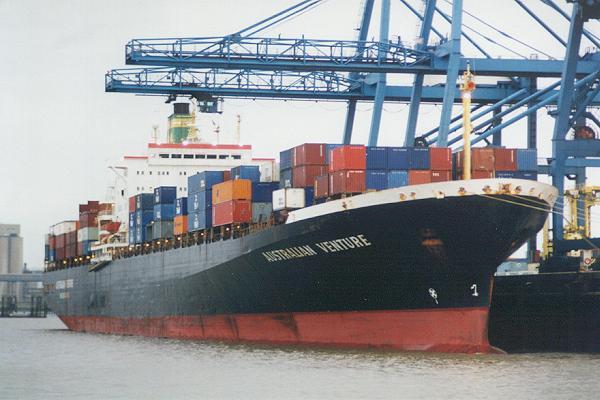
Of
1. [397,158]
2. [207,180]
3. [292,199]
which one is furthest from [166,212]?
[397,158]

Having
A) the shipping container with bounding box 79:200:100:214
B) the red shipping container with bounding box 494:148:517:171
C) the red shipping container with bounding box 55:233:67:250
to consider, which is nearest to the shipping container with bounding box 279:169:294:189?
the red shipping container with bounding box 494:148:517:171

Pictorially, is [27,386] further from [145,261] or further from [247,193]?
[145,261]

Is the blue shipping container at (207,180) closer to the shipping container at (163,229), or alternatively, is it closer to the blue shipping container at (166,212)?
the blue shipping container at (166,212)

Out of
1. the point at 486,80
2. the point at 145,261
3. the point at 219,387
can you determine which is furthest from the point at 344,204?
the point at 486,80

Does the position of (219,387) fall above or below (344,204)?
below

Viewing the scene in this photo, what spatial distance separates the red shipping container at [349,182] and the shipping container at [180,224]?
11769 millimetres

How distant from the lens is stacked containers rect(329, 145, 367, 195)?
A: 36188mm

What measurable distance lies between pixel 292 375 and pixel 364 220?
6.92 metres

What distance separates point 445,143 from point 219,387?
2017cm

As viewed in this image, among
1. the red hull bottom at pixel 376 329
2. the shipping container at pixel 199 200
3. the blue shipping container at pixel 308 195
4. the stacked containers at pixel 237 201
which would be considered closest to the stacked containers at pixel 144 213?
the shipping container at pixel 199 200

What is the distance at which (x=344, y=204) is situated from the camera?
35.5 meters

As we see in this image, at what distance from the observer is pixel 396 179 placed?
3672 centimetres

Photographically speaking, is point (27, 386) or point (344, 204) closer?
point (27, 386)

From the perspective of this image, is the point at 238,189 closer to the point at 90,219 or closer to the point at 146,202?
the point at 146,202
